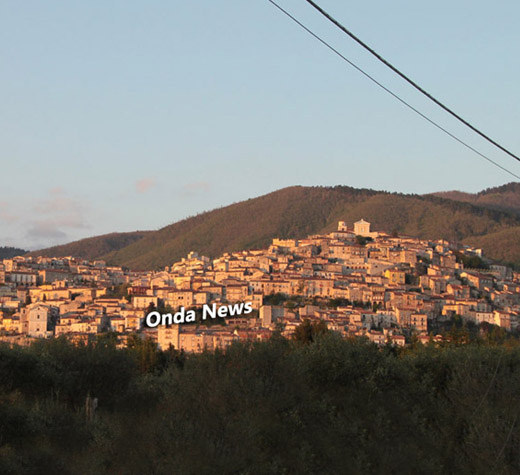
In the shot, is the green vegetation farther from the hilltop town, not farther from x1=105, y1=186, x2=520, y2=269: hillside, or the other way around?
the hilltop town

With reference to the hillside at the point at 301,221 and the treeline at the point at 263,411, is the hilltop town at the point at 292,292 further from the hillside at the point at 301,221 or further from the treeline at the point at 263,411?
the treeline at the point at 263,411

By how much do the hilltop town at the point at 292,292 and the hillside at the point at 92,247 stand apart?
5936 cm

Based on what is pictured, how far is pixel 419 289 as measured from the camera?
8350 cm

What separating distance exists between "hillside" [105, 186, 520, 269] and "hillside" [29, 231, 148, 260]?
11.0 metres

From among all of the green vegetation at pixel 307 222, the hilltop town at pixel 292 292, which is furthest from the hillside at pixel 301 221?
the hilltop town at pixel 292 292

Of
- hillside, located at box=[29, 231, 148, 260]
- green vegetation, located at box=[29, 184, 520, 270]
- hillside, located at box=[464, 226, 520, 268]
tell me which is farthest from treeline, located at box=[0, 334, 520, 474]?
hillside, located at box=[29, 231, 148, 260]

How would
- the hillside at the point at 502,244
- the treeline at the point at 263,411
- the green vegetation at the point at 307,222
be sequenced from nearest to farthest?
1. the treeline at the point at 263,411
2. the hillside at the point at 502,244
3. the green vegetation at the point at 307,222

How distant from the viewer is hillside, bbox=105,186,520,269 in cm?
13638

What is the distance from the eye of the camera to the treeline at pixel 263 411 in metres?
14.4

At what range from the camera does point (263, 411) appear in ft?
52.2

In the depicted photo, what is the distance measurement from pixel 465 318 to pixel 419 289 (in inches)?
402

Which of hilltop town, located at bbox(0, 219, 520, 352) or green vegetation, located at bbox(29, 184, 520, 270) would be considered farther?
green vegetation, located at bbox(29, 184, 520, 270)

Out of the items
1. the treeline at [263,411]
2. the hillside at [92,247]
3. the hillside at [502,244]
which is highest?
the hillside at [92,247]

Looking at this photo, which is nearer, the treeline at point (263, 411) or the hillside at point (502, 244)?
the treeline at point (263, 411)
